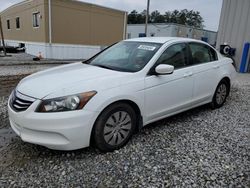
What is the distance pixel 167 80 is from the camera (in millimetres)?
3572

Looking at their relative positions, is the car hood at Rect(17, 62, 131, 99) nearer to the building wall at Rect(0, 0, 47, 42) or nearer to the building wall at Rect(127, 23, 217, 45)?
the building wall at Rect(0, 0, 47, 42)

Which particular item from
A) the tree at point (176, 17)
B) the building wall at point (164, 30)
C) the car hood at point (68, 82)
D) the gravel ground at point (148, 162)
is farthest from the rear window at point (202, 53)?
the tree at point (176, 17)

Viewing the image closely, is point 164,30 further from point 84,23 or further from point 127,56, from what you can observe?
point 127,56

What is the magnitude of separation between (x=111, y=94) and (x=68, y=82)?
1.83 feet

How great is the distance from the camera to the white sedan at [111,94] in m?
2.70

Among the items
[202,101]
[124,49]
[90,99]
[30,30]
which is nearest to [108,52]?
[124,49]

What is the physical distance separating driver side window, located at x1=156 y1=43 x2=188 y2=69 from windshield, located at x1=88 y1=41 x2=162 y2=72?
165 millimetres

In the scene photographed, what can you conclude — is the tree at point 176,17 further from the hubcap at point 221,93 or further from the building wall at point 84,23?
the hubcap at point 221,93

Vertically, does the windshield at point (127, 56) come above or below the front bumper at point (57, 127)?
above

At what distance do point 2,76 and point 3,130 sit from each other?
16.5ft

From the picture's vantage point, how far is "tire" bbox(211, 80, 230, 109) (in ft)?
16.0

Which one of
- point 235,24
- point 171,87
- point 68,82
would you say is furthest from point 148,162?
point 235,24

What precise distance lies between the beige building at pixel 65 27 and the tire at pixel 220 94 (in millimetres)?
13506

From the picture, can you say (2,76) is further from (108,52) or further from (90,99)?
(90,99)
